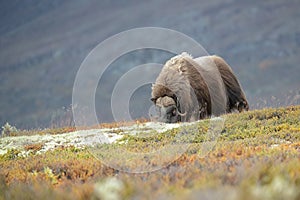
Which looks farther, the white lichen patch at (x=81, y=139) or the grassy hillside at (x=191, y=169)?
the white lichen patch at (x=81, y=139)

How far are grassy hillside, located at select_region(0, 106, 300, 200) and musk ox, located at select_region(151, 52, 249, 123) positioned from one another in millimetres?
2092

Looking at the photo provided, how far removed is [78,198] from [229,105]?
15.8 metres

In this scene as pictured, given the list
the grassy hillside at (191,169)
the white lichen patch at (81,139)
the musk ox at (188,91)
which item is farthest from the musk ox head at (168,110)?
the grassy hillside at (191,169)

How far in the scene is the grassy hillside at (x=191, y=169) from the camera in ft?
13.7

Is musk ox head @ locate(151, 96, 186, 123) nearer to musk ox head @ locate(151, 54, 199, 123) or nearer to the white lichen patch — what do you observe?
musk ox head @ locate(151, 54, 199, 123)

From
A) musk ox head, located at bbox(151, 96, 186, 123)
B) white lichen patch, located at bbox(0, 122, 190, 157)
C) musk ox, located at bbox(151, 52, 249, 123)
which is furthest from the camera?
musk ox, located at bbox(151, 52, 249, 123)

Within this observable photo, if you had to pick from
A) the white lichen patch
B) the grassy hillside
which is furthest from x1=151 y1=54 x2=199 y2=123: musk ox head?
the grassy hillside

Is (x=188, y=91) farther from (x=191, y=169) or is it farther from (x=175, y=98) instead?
(x=191, y=169)

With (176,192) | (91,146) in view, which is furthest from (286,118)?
(176,192)

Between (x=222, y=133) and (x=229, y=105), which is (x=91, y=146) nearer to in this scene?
(x=222, y=133)

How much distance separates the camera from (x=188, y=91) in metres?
16.8

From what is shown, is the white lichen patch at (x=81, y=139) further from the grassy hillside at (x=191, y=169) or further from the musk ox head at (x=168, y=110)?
the musk ox head at (x=168, y=110)

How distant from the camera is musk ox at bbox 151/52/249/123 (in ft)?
54.5

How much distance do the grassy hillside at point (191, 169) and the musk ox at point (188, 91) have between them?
209 centimetres
